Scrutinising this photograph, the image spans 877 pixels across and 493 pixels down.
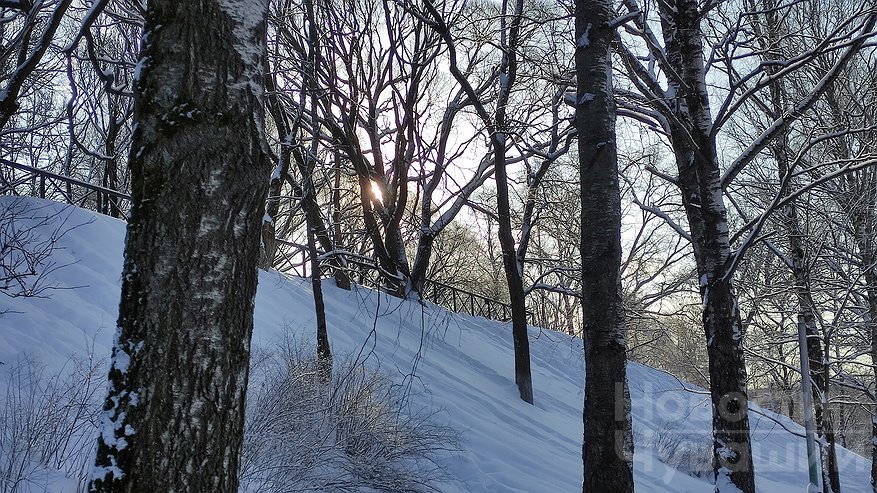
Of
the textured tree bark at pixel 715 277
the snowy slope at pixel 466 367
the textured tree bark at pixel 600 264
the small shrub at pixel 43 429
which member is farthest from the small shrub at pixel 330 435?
the textured tree bark at pixel 715 277

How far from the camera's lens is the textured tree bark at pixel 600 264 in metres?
3.95

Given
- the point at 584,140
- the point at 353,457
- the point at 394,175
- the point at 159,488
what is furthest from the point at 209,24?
the point at 394,175

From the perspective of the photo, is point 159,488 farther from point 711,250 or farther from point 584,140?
point 711,250

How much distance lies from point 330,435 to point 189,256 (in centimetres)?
374

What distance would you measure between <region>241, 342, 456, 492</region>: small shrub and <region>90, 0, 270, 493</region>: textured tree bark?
Result: 2147 millimetres

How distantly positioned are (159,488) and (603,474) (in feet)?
9.43

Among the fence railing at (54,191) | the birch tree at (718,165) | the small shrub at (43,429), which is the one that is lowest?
the small shrub at (43,429)

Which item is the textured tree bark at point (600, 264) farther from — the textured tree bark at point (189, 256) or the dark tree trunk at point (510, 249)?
the dark tree trunk at point (510, 249)

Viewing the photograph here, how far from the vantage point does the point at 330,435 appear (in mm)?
5355

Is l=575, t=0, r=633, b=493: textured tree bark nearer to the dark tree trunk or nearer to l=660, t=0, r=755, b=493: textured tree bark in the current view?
l=660, t=0, r=755, b=493: textured tree bark

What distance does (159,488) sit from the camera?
1821mm

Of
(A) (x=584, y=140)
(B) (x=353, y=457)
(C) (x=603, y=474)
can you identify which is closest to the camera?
(C) (x=603, y=474)

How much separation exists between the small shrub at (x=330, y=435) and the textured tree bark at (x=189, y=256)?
84.5 inches

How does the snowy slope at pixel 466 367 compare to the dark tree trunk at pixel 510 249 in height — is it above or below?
below
